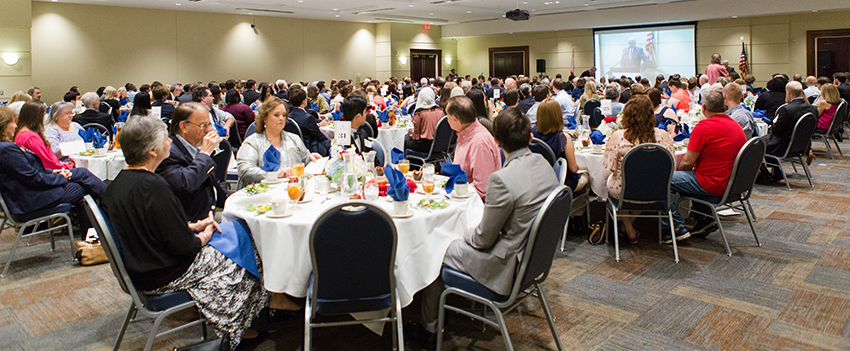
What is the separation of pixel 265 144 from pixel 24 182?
1.84 metres

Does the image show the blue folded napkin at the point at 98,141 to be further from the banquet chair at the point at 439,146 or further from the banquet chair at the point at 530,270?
the banquet chair at the point at 530,270

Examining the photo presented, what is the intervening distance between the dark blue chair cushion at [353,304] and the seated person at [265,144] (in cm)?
171

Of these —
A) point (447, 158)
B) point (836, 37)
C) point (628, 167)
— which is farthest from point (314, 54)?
point (628, 167)

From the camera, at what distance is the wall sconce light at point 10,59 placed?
1264 centimetres

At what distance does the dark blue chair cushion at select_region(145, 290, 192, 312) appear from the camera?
2.54 metres

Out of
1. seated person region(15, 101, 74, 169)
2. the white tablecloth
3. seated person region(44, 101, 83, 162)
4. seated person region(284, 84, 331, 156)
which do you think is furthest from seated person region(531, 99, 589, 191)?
seated person region(44, 101, 83, 162)

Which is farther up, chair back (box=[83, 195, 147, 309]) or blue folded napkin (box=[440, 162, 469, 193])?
blue folded napkin (box=[440, 162, 469, 193])

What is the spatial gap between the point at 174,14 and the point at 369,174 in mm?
15494

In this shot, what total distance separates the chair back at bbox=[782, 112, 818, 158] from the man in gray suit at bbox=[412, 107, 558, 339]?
518cm

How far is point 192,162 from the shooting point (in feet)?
10.6

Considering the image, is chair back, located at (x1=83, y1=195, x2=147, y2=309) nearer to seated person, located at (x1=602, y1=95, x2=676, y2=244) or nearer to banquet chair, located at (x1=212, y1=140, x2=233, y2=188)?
banquet chair, located at (x1=212, y1=140, x2=233, y2=188)

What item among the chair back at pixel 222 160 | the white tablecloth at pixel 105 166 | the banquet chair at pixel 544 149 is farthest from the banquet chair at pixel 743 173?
the white tablecloth at pixel 105 166

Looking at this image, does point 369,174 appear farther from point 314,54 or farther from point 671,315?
point 314,54

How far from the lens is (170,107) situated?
7.46 m
